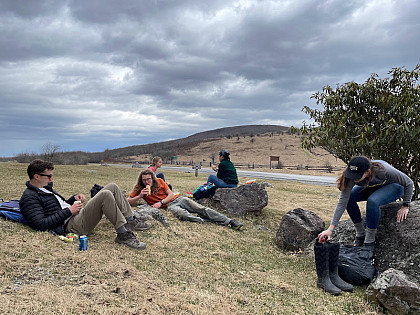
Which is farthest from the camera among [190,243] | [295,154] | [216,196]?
[295,154]

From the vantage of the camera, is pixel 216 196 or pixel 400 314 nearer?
pixel 400 314

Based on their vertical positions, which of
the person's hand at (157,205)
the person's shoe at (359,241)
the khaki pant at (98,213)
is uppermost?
the khaki pant at (98,213)

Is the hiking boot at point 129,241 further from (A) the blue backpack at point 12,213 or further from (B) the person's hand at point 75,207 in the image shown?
(A) the blue backpack at point 12,213

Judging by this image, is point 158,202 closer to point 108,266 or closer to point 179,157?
point 108,266

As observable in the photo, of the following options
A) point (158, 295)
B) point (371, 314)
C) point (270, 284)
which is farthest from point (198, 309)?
point (371, 314)

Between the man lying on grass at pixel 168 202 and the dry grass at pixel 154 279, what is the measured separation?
4.07ft

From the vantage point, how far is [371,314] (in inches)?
140

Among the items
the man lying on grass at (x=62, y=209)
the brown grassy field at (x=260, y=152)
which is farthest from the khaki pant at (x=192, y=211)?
the brown grassy field at (x=260, y=152)

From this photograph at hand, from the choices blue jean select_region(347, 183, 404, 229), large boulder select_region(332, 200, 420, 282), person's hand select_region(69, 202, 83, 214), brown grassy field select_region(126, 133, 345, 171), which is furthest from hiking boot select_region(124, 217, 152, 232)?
brown grassy field select_region(126, 133, 345, 171)

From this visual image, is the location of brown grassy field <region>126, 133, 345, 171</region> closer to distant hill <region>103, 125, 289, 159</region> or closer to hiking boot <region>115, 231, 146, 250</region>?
distant hill <region>103, 125, 289, 159</region>

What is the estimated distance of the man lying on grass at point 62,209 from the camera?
4.72 meters

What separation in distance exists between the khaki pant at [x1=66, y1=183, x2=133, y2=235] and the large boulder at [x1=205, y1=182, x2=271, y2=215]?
4305mm

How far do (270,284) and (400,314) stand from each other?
150 centimetres

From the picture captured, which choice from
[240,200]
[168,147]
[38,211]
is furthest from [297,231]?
[168,147]
